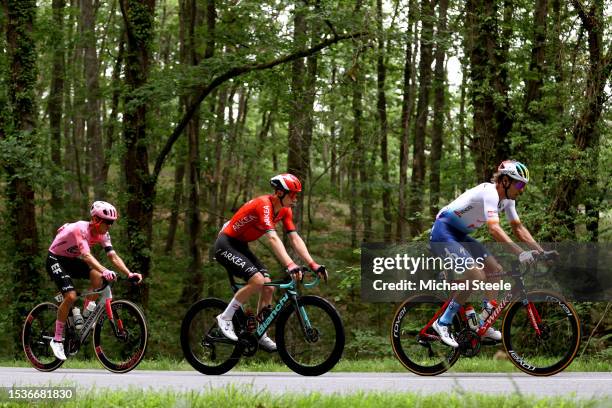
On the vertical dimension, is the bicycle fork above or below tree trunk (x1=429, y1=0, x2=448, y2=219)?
below

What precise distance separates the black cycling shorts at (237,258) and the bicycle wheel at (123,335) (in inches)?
61.0

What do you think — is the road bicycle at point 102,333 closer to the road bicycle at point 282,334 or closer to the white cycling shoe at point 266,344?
the road bicycle at point 282,334

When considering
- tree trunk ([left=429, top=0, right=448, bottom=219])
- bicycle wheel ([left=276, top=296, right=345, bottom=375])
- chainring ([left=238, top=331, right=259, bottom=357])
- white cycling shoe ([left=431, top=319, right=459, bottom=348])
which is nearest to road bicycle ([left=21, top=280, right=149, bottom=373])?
chainring ([left=238, top=331, right=259, bottom=357])

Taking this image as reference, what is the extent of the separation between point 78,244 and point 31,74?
33.6 ft

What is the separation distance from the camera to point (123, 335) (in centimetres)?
1079

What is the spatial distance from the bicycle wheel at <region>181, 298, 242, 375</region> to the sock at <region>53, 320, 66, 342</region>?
7.20 feet

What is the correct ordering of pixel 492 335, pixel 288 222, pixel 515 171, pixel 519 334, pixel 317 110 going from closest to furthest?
pixel 515 171 → pixel 519 334 → pixel 492 335 → pixel 288 222 → pixel 317 110

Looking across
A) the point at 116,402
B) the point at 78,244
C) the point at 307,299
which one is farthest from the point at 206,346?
the point at 116,402

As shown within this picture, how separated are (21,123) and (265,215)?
40.6 ft

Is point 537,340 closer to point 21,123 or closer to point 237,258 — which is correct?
point 237,258

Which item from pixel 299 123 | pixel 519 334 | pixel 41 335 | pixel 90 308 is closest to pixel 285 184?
pixel 519 334

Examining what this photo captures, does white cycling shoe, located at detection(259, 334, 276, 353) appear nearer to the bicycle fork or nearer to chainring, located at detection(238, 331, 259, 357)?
chainring, located at detection(238, 331, 259, 357)

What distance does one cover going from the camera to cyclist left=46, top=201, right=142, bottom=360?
428 inches

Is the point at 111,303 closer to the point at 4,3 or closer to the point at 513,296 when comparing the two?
the point at 513,296
